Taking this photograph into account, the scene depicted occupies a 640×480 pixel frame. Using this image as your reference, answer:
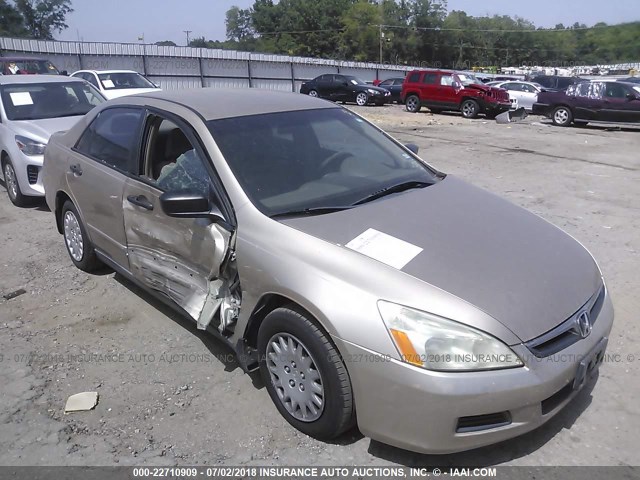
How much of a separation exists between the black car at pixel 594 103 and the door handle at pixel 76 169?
17068 mm

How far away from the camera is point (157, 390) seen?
3.28 m

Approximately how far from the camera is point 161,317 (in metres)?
4.18

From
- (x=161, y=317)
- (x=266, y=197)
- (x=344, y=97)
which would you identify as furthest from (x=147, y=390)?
(x=344, y=97)

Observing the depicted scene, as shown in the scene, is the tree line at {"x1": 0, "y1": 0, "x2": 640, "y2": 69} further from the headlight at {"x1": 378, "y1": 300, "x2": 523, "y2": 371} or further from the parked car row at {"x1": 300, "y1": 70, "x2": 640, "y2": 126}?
the headlight at {"x1": 378, "y1": 300, "x2": 523, "y2": 371}

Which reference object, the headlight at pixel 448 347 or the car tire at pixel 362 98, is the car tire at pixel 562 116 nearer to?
the car tire at pixel 362 98

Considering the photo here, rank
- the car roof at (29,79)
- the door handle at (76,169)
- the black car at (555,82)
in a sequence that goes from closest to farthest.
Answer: the door handle at (76,169) → the car roof at (29,79) → the black car at (555,82)

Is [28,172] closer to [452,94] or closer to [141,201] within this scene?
[141,201]

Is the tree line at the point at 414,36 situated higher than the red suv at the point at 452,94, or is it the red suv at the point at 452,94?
the tree line at the point at 414,36

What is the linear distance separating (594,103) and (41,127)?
16.3m

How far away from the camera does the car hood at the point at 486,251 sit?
248 centimetres

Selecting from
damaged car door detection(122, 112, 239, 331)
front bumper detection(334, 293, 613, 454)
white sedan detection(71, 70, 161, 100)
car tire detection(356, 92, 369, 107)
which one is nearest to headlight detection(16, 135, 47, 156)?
damaged car door detection(122, 112, 239, 331)

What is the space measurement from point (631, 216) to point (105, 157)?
6.00 m

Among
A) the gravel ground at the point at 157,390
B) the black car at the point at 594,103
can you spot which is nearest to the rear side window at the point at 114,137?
the gravel ground at the point at 157,390

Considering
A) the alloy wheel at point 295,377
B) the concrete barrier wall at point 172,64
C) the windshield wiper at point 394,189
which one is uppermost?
the concrete barrier wall at point 172,64
